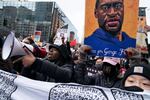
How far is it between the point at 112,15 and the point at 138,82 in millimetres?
2220

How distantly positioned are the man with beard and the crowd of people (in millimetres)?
127

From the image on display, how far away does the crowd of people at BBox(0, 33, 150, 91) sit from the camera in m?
3.58

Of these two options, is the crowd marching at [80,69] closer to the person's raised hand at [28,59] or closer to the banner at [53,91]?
the person's raised hand at [28,59]

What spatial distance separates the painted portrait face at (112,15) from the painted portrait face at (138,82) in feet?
6.91

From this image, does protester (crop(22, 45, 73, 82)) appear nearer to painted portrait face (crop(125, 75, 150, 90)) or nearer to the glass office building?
painted portrait face (crop(125, 75, 150, 90))

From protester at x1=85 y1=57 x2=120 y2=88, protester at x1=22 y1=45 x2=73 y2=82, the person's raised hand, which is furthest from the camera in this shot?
protester at x1=85 y1=57 x2=120 y2=88

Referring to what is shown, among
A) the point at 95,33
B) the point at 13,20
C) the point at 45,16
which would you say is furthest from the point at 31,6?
the point at 95,33

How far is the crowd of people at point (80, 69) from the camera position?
3.58m

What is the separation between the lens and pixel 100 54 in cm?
580

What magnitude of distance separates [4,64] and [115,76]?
5.39ft

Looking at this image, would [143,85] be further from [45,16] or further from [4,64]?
[45,16]

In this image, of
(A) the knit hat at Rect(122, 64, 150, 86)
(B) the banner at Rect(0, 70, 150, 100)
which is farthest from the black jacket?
(A) the knit hat at Rect(122, 64, 150, 86)

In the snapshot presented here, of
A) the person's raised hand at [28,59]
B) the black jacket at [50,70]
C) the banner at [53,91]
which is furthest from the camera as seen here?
the black jacket at [50,70]

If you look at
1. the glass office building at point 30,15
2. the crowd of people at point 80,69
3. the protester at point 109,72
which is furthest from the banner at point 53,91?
the glass office building at point 30,15
